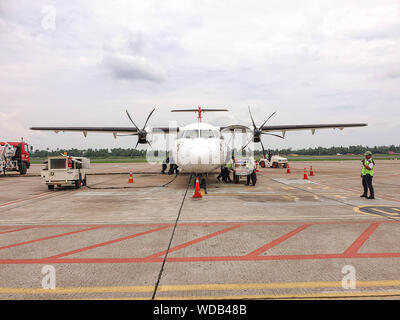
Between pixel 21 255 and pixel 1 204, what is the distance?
6.26m

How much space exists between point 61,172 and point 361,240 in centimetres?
1235

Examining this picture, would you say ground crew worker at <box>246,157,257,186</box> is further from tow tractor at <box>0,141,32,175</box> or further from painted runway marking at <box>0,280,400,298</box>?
tow tractor at <box>0,141,32,175</box>

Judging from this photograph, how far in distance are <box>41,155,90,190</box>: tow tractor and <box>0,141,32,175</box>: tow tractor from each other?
448 inches

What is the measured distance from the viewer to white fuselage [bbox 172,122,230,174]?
10.5 m

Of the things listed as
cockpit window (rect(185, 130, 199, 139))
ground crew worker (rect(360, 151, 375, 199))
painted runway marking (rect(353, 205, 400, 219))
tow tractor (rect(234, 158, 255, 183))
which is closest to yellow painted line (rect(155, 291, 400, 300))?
painted runway marking (rect(353, 205, 400, 219))

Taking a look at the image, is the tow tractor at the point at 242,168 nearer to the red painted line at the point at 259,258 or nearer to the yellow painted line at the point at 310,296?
the red painted line at the point at 259,258

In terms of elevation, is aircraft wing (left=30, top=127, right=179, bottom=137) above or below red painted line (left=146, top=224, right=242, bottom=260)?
above

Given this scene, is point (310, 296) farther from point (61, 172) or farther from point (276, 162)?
point (276, 162)

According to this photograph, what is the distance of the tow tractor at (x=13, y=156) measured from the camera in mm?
20550
